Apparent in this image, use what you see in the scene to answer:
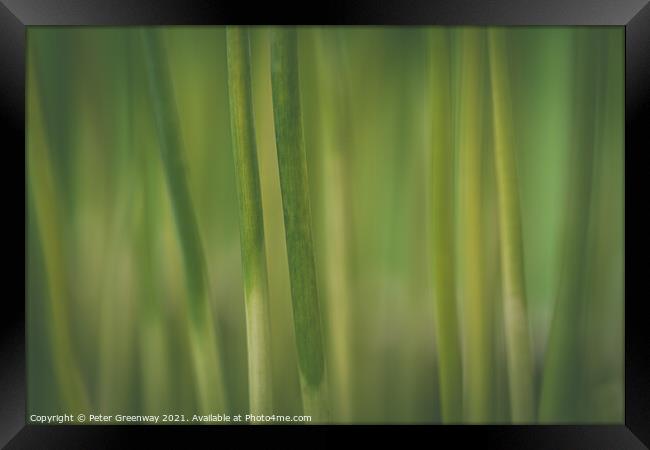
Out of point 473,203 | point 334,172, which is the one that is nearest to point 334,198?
point 334,172

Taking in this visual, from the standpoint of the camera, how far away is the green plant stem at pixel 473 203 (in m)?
0.64

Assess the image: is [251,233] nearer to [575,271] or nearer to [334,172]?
[334,172]

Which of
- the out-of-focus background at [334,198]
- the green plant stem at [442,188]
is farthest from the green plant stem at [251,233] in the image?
the green plant stem at [442,188]

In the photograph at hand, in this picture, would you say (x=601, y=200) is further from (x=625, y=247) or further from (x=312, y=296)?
(x=312, y=296)

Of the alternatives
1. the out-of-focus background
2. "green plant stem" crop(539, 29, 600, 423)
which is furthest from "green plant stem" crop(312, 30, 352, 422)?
"green plant stem" crop(539, 29, 600, 423)

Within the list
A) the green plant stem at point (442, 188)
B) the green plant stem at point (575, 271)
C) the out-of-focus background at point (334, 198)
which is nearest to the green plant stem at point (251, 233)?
the out-of-focus background at point (334, 198)

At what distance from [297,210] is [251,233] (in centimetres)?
6

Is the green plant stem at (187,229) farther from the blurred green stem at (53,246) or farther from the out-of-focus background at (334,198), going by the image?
the blurred green stem at (53,246)

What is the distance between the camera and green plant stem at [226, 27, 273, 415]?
643 mm

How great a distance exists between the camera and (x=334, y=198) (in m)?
0.64

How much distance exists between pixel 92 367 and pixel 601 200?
0.59m

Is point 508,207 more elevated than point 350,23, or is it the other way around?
point 350,23

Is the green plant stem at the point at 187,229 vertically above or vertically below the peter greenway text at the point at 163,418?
above

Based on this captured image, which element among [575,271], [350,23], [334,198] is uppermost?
[350,23]
